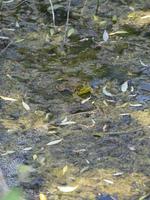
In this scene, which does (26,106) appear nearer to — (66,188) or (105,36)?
(66,188)

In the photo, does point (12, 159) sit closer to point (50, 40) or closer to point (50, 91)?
point (50, 91)

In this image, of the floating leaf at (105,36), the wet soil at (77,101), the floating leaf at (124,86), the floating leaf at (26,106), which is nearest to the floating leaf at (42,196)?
the wet soil at (77,101)

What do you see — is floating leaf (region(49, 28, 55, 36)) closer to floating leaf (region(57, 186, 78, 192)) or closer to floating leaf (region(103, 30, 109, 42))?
floating leaf (region(103, 30, 109, 42))

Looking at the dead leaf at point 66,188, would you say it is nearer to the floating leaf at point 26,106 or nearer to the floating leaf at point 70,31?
the floating leaf at point 26,106

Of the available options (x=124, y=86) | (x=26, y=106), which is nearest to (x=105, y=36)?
(x=124, y=86)

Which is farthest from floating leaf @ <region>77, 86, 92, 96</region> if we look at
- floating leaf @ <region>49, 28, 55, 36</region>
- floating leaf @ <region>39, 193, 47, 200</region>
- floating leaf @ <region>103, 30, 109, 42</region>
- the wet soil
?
floating leaf @ <region>39, 193, 47, 200</region>

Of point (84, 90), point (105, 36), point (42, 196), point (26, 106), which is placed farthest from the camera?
point (105, 36)

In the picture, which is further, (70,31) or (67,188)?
Result: (70,31)

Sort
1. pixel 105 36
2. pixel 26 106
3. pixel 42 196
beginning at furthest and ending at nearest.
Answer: pixel 105 36
pixel 26 106
pixel 42 196
